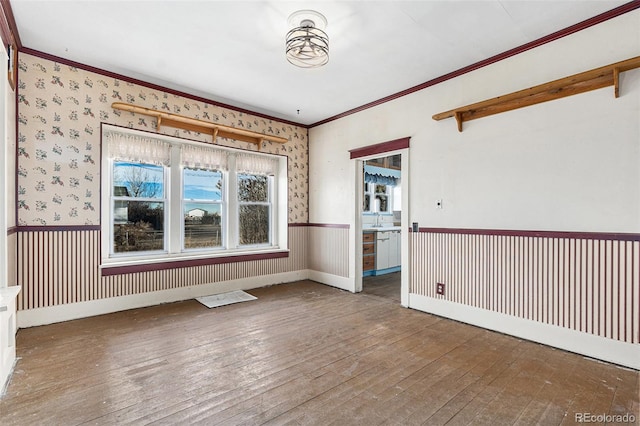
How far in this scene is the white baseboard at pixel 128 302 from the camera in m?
3.33

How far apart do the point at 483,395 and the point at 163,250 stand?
4132 millimetres

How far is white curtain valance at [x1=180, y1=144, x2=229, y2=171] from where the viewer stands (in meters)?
4.46

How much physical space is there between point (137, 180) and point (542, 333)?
5.03 m

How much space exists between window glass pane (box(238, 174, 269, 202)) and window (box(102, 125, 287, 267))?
0.06 feet

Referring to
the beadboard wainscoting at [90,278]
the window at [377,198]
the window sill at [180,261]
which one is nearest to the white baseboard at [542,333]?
the beadboard wainscoting at [90,278]

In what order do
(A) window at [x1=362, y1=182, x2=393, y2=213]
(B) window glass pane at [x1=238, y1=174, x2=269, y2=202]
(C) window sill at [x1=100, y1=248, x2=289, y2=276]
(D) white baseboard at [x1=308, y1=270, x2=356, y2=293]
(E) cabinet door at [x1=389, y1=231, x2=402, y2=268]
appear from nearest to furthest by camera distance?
(C) window sill at [x1=100, y1=248, x2=289, y2=276] < (D) white baseboard at [x1=308, y1=270, x2=356, y2=293] < (B) window glass pane at [x1=238, y1=174, x2=269, y2=202] < (E) cabinet door at [x1=389, y1=231, x2=402, y2=268] < (A) window at [x1=362, y1=182, x2=393, y2=213]

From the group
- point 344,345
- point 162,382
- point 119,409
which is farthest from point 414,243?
point 119,409

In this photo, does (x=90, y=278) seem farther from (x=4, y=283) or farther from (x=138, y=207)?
(x=4, y=283)

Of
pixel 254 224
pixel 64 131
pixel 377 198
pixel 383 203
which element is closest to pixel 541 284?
pixel 254 224

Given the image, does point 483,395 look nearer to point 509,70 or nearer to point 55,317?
point 509,70

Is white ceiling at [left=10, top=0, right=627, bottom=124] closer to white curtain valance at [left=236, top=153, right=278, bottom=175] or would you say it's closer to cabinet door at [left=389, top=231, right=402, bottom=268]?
white curtain valance at [left=236, top=153, right=278, bottom=175]

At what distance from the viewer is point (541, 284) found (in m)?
3.00

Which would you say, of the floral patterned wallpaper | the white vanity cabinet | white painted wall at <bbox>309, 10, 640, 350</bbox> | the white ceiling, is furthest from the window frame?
the white vanity cabinet

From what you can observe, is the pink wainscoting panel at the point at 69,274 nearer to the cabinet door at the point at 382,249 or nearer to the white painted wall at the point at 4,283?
the white painted wall at the point at 4,283
